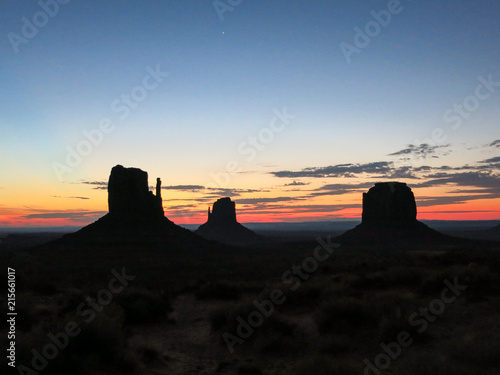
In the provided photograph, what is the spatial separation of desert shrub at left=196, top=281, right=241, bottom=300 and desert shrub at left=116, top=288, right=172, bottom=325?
12.1 ft

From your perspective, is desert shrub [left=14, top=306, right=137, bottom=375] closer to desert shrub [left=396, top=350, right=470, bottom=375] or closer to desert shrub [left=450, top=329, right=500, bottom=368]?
desert shrub [left=396, top=350, right=470, bottom=375]

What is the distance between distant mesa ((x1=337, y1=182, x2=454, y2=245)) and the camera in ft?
308

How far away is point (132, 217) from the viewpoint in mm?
73062

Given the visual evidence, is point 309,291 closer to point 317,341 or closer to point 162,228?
point 317,341

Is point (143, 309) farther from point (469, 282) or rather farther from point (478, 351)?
point (469, 282)

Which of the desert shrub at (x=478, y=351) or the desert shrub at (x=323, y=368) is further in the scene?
the desert shrub at (x=478, y=351)

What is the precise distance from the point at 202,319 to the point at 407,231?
3669 inches

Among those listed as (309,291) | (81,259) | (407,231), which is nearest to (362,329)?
(309,291)

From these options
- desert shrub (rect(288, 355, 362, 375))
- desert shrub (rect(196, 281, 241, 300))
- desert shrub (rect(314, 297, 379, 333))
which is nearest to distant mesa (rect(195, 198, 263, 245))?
desert shrub (rect(196, 281, 241, 300))

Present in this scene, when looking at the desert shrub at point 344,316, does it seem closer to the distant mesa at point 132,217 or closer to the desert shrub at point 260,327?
the desert shrub at point 260,327

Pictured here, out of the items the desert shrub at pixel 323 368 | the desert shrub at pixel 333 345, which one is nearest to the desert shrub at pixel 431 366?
the desert shrub at pixel 323 368

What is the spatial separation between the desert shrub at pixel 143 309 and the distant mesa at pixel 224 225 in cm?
12736

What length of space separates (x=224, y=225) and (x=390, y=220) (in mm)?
70386

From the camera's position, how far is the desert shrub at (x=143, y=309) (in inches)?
544
